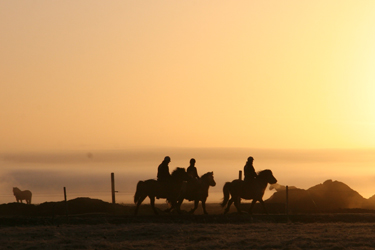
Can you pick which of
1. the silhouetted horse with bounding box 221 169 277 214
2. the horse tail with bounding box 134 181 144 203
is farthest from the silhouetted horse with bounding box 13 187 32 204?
the silhouetted horse with bounding box 221 169 277 214

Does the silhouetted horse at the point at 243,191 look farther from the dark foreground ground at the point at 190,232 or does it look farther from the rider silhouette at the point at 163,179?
the rider silhouette at the point at 163,179

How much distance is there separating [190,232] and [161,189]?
7428 mm

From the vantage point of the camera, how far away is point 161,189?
28.5 metres

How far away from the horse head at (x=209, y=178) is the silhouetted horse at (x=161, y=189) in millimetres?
1124

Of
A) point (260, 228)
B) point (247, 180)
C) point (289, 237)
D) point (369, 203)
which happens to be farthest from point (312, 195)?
point (289, 237)

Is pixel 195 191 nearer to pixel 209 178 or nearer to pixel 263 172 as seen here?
pixel 209 178

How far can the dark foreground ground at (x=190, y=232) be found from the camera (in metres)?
18.5

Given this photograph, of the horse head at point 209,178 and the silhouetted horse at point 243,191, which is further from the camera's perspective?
the horse head at point 209,178

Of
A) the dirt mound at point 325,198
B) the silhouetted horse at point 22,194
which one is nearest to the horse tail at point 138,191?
the dirt mound at point 325,198

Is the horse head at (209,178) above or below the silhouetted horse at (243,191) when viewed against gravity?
above

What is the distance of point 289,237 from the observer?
779 inches

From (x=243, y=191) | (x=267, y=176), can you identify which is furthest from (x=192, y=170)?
(x=267, y=176)

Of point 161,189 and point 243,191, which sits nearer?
point 161,189

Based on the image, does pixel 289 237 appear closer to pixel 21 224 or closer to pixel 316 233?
pixel 316 233
